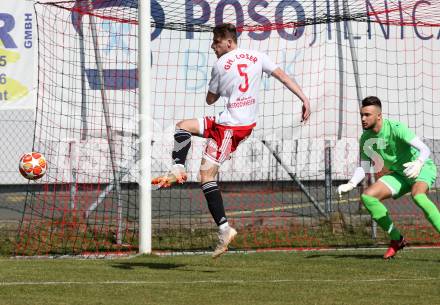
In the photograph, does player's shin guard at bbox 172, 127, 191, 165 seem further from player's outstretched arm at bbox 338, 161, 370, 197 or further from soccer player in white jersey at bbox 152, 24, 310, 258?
player's outstretched arm at bbox 338, 161, 370, 197

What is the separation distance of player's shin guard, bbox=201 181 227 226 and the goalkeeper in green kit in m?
1.55

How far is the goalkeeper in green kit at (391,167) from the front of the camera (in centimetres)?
1127

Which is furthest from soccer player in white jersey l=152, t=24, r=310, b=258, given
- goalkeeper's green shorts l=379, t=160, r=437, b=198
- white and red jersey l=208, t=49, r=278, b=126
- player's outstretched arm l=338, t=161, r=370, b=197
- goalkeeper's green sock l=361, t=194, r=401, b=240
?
goalkeeper's green shorts l=379, t=160, r=437, b=198

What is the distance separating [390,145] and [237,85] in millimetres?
1941

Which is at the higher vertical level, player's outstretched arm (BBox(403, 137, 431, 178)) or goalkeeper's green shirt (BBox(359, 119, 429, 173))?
goalkeeper's green shirt (BBox(359, 119, 429, 173))

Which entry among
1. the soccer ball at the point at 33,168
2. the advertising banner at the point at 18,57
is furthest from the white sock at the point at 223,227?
the advertising banner at the point at 18,57

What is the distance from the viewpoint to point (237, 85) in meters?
10.6

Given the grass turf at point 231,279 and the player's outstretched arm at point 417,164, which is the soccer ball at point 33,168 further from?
the player's outstretched arm at point 417,164

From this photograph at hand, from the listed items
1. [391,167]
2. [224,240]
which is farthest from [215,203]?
[391,167]

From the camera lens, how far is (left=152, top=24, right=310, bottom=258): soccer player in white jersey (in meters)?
10.6

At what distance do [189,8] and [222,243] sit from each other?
650cm

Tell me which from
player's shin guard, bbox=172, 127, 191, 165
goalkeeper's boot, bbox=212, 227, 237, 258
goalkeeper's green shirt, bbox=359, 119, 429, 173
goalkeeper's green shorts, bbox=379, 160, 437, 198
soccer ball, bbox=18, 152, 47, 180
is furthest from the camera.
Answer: soccer ball, bbox=18, 152, 47, 180

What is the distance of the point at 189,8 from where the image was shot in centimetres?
1591

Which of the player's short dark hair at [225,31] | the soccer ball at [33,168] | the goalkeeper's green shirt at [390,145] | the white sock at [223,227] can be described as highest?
the player's short dark hair at [225,31]
